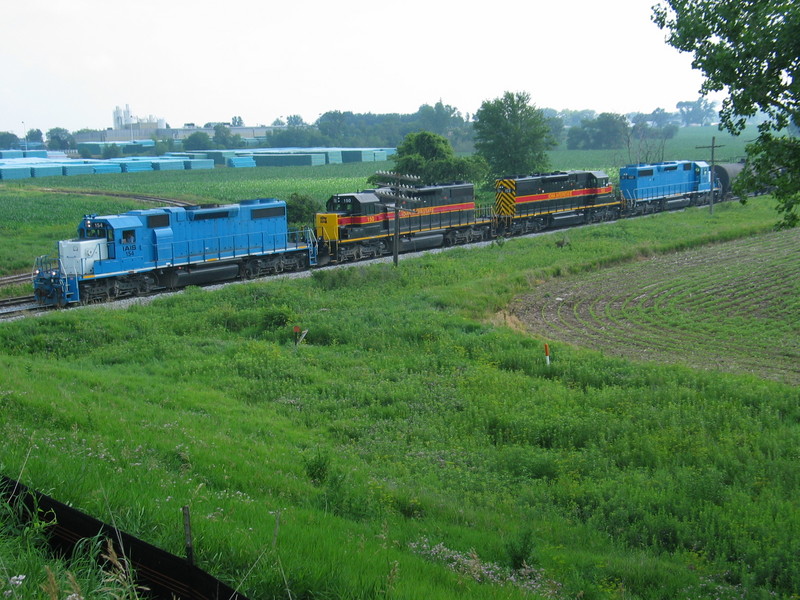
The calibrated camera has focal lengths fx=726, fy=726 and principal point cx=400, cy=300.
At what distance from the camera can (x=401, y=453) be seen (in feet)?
42.8

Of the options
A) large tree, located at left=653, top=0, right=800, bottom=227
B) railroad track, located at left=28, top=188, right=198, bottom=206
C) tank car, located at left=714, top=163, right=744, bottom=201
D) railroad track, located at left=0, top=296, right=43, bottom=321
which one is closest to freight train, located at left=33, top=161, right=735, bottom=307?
railroad track, located at left=0, top=296, right=43, bottom=321

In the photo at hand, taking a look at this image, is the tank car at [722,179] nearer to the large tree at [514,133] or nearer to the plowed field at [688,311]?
the large tree at [514,133]

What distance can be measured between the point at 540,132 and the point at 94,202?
138 feet

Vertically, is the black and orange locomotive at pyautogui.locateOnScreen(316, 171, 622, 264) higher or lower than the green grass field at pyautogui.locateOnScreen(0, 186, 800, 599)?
higher

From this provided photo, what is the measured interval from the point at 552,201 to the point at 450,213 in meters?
9.40

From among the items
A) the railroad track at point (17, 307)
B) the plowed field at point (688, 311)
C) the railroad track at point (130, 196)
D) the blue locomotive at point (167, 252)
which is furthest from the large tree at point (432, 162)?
the railroad track at point (17, 307)

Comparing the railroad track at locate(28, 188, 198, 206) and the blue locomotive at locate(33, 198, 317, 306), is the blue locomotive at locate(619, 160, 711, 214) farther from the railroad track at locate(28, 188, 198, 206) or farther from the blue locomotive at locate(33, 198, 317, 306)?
the railroad track at locate(28, 188, 198, 206)

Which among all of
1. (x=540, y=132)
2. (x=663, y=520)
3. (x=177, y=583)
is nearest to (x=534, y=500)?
(x=663, y=520)

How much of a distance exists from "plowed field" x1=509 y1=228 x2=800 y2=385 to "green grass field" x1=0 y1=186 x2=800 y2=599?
2.43 ft


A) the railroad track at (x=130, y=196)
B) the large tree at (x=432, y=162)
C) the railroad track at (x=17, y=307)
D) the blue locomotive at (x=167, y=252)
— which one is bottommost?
the railroad track at (x=17, y=307)

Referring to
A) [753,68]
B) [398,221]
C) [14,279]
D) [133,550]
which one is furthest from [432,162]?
[133,550]

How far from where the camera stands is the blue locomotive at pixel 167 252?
26.1m

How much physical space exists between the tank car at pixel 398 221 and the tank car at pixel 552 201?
1.90 metres

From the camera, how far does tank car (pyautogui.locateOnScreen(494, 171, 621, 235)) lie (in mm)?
44469
